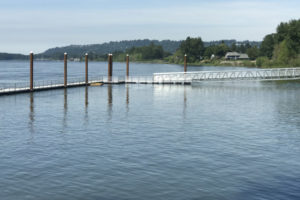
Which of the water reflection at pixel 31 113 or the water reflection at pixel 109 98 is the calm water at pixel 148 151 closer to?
the water reflection at pixel 31 113

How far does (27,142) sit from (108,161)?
8527 mm

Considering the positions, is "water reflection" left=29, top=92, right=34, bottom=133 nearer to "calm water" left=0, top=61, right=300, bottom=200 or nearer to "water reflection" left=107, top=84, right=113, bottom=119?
"calm water" left=0, top=61, right=300, bottom=200

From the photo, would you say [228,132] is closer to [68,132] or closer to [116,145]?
[116,145]

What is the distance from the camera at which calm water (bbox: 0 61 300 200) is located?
22.1 m

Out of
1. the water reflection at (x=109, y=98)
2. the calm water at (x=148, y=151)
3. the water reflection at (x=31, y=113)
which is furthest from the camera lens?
the water reflection at (x=109, y=98)

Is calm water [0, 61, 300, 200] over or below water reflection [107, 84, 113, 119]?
below

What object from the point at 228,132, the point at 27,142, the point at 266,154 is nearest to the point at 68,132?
the point at 27,142

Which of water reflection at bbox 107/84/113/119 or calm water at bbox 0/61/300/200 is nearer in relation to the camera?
calm water at bbox 0/61/300/200

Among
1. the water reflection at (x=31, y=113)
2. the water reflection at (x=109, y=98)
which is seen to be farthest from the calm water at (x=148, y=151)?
the water reflection at (x=109, y=98)

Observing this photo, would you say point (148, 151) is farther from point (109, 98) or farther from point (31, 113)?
point (109, 98)

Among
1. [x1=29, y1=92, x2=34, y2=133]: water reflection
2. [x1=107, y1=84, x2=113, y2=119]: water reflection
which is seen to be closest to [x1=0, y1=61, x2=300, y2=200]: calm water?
[x1=29, y1=92, x2=34, y2=133]: water reflection

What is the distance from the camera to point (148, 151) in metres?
30.2

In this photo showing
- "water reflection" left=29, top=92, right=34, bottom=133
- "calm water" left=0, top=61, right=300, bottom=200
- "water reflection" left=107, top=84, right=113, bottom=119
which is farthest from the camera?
"water reflection" left=107, top=84, right=113, bottom=119

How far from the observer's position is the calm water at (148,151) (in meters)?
22.1
